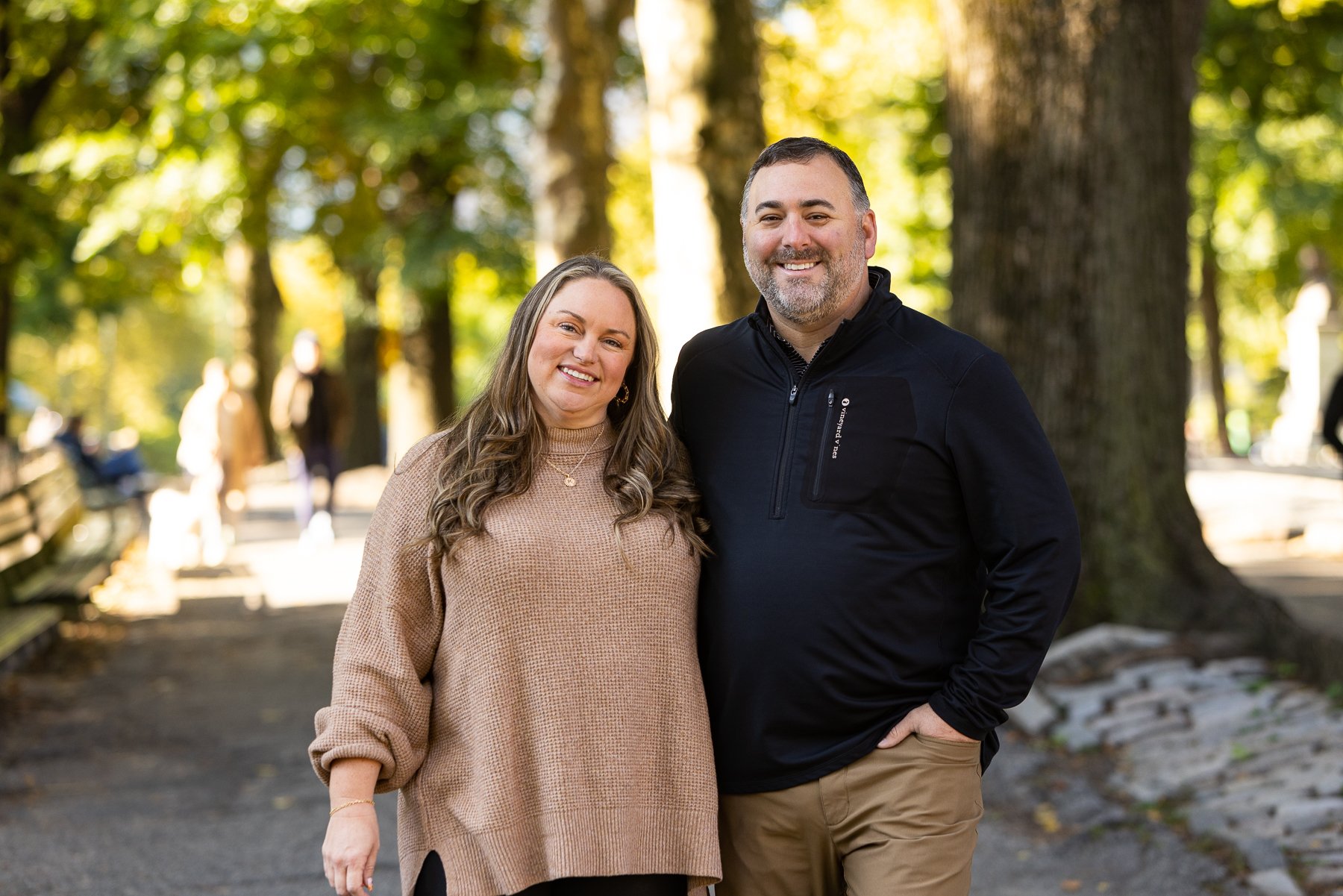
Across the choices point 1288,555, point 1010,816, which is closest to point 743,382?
point 1010,816

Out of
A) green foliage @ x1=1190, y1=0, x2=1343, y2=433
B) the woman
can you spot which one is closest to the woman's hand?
the woman

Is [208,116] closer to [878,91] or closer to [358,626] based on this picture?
[878,91]

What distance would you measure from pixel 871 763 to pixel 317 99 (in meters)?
16.6

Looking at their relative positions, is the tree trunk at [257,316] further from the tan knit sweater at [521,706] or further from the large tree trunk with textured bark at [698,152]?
the tan knit sweater at [521,706]

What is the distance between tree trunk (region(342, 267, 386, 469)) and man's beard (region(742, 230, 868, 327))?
20604 mm

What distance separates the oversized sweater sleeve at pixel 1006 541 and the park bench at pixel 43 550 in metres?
6.51

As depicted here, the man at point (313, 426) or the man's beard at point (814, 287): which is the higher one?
the man's beard at point (814, 287)

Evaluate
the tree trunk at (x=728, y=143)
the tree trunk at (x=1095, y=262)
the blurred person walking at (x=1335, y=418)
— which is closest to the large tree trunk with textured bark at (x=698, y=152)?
the tree trunk at (x=728, y=143)

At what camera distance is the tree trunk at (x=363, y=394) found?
946 inches

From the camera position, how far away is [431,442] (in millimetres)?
2990

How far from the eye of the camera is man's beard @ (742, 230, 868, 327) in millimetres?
3055

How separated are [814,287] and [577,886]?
1.33m

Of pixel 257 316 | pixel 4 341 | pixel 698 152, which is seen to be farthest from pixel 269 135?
pixel 698 152

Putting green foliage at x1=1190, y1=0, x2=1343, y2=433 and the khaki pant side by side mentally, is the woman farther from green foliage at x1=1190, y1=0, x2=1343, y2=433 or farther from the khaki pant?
green foliage at x1=1190, y1=0, x2=1343, y2=433
